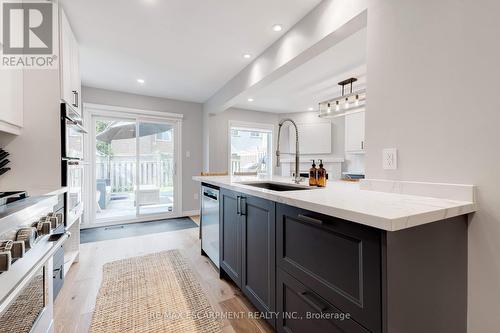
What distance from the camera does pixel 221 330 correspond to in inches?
59.4

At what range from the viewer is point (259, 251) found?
1520 millimetres

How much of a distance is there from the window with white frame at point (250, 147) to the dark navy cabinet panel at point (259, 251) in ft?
11.6

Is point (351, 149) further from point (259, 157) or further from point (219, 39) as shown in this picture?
point (219, 39)

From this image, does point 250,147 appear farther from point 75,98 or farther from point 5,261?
point 5,261

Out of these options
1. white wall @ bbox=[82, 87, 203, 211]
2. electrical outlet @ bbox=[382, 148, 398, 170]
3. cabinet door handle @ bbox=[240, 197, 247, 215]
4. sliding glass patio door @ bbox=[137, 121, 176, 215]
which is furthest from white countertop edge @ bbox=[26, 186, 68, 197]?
white wall @ bbox=[82, 87, 203, 211]

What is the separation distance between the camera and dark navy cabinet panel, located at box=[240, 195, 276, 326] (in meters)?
1.38

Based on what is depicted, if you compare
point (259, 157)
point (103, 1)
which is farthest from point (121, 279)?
point (259, 157)

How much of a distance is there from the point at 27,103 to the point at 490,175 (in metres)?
2.99

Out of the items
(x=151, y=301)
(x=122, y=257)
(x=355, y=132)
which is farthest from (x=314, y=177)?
(x=355, y=132)

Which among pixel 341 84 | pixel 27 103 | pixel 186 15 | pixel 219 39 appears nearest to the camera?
pixel 27 103

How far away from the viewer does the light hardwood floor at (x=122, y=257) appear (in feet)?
5.17

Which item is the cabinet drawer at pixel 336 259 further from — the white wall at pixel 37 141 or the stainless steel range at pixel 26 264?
the white wall at pixel 37 141

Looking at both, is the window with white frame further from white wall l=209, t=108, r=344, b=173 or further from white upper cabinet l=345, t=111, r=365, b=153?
white upper cabinet l=345, t=111, r=365, b=153

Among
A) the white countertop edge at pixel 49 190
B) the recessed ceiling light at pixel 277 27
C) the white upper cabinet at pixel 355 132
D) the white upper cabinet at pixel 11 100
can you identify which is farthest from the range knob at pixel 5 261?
the white upper cabinet at pixel 355 132
